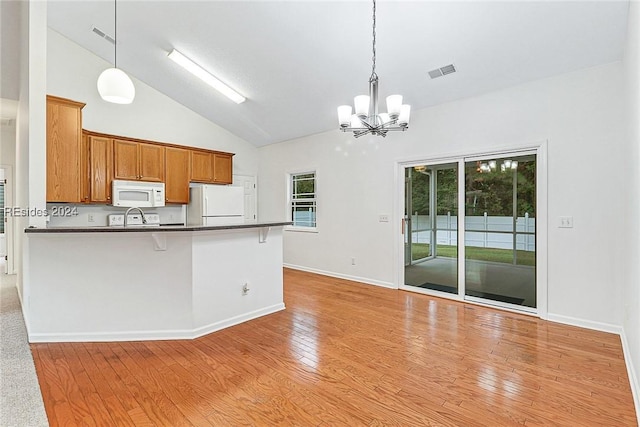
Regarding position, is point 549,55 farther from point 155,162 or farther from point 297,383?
point 155,162

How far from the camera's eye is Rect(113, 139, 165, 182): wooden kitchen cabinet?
5023mm

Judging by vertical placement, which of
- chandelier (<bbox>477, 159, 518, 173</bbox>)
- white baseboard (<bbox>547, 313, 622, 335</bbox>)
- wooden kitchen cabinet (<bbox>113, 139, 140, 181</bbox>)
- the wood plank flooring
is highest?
wooden kitchen cabinet (<bbox>113, 139, 140, 181</bbox>)

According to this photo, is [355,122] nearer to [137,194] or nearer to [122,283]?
[122,283]

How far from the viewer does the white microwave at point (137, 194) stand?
16.2 feet

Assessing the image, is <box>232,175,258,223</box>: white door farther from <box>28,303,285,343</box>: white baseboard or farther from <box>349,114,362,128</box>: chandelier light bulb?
<box>349,114,362,128</box>: chandelier light bulb

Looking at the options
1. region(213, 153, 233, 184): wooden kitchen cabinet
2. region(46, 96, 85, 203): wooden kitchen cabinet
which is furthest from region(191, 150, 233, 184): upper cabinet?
region(46, 96, 85, 203): wooden kitchen cabinet

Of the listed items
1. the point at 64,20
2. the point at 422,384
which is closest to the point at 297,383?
the point at 422,384

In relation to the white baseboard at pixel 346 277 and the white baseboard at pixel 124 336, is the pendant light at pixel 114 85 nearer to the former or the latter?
the white baseboard at pixel 124 336

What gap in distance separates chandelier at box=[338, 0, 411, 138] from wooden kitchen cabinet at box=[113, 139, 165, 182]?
3.80 meters

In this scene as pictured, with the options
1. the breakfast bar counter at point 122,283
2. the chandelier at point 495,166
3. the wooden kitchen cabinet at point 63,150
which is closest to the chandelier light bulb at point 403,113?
the chandelier at point 495,166

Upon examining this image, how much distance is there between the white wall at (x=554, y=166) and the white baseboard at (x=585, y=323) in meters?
0.01

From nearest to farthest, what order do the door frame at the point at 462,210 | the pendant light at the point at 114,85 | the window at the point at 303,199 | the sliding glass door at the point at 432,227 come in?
1. the pendant light at the point at 114,85
2. the door frame at the point at 462,210
3. the sliding glass door at the point at 432,227
4. the window at the point at 303,199

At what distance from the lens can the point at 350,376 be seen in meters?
2.29

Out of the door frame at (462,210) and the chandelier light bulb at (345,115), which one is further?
the door frame at (462,210)
